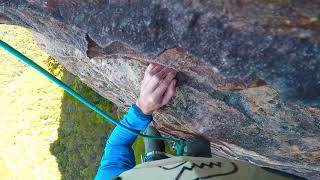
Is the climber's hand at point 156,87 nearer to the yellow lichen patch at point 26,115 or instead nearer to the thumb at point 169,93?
the thumb at point 169,93

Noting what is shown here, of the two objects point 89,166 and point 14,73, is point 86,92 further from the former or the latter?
point 14,73

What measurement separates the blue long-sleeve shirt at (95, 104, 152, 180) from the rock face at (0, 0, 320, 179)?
7.6 inches

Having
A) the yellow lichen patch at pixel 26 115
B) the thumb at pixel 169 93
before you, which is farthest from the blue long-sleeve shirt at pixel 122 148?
the yellow lichen patch at pixel 26 115

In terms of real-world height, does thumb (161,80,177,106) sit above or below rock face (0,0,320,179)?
below

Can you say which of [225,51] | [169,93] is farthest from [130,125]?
[225,51]

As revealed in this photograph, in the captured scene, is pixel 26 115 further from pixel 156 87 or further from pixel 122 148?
pixel 156 87

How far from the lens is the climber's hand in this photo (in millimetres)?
2178

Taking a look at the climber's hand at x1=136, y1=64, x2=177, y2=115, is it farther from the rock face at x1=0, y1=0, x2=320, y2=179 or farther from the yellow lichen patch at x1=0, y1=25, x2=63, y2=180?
the yellow lichen patch at x1=0, y1=25, x2=63, y2=180

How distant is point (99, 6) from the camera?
4.86ft

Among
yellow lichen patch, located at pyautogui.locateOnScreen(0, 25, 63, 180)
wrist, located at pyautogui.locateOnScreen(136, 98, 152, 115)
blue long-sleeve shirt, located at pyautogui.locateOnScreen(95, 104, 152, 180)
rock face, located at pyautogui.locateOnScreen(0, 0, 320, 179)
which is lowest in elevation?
yellow lichen patch, located at pyautogui.locateOnScreen(0, 25, 63, 180)

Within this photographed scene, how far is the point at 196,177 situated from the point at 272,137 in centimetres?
62

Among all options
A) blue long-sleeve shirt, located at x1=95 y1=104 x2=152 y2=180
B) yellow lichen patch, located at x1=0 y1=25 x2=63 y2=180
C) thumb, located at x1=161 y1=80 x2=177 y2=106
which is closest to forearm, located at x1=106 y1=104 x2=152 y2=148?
blue long-sleeve shirt, located at x1=95 y1=104 x2=152 y2=180

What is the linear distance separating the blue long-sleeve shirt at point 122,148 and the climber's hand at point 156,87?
0.06 m

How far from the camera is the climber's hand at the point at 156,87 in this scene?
2.18m
